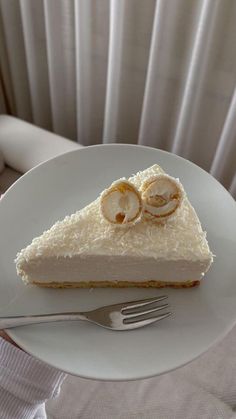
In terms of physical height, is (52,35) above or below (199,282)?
above

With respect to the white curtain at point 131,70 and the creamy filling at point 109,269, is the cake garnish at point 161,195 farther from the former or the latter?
the white curtain at point 131,70

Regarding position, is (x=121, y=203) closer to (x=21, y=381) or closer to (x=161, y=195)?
(x=161, y=195)

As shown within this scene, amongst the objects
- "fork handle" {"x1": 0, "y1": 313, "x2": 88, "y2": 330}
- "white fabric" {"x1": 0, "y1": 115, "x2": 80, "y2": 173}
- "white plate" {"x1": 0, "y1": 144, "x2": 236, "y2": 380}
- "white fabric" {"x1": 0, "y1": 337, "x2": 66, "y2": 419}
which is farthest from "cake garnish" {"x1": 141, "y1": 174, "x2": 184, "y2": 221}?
"white fabric" {"x1": 0, "y1": 115, "x2": 80, "y2": 173}

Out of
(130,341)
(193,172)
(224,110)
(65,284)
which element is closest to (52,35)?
(224,110)

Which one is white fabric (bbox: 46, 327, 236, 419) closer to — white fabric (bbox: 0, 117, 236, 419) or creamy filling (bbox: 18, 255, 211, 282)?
white fabric (bbox: 0, 117, 236, 419)

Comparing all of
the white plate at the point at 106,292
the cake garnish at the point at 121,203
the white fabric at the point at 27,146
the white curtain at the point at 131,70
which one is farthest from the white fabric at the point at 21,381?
the white curtain at the point at 131,70

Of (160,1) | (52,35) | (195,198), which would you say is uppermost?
(160,1)

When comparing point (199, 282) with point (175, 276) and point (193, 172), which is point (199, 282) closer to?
point (175, 276)
